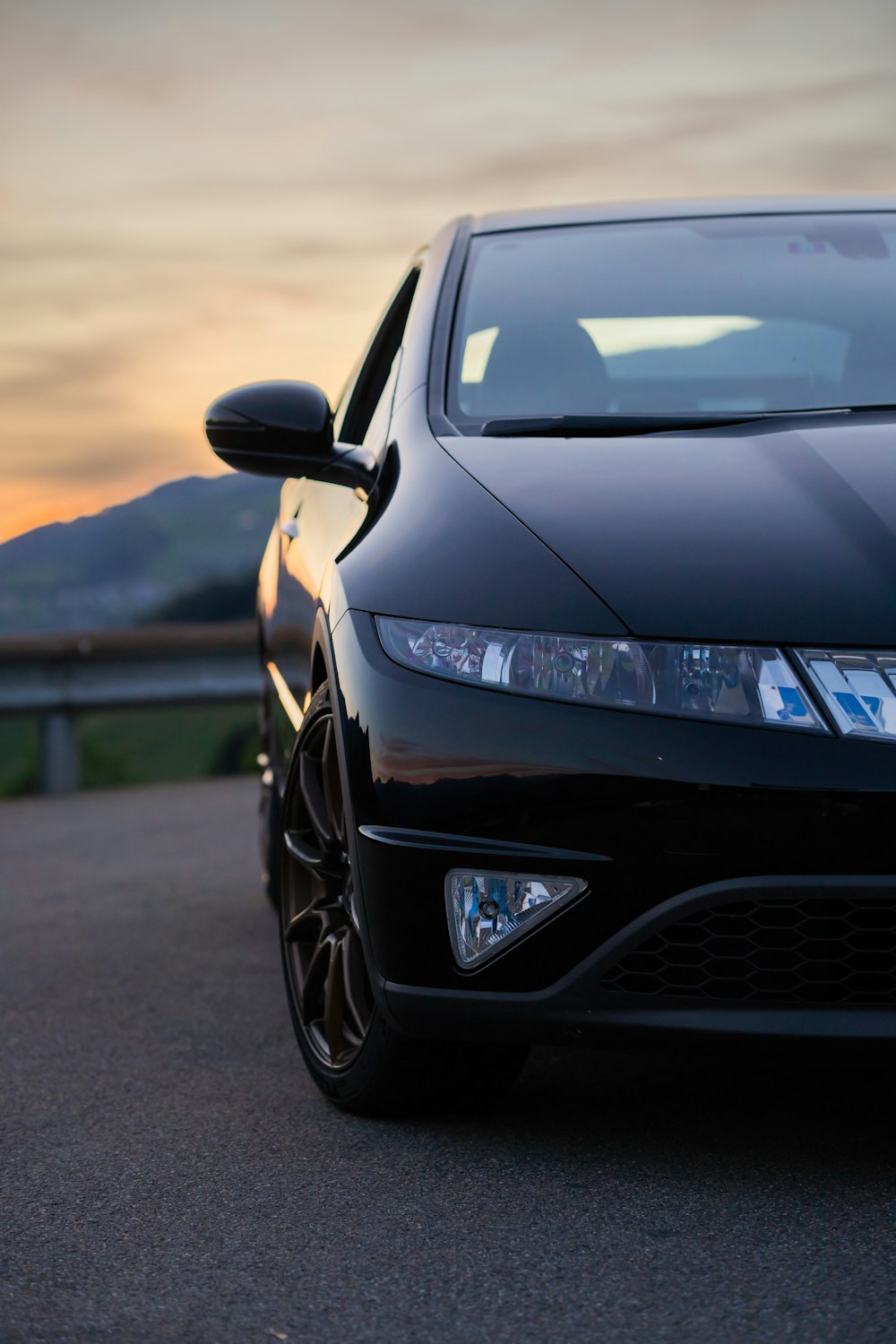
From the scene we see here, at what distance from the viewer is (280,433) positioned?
319 cm

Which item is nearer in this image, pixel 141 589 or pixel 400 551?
pixel 400 551

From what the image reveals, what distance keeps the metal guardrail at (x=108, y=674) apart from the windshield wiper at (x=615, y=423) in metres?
6.28

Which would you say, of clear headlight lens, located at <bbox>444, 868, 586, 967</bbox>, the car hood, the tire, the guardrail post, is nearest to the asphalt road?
the tire

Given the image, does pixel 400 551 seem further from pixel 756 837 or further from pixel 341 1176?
pixel 341 1176

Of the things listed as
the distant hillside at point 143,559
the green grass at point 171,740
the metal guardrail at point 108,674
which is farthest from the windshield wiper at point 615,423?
the distant hillside at point 143,559

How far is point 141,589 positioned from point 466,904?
380 feet

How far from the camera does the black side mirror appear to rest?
318 centimetres

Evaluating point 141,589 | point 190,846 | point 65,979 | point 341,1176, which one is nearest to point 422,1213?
point 341,1176

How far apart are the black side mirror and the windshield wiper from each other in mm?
325

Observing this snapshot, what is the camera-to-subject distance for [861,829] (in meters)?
2.15

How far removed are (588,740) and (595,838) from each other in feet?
0.43

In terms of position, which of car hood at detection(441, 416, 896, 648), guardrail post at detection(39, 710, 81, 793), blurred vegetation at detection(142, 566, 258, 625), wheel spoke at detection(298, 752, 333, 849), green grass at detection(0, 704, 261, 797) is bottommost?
green grass at detection(0, 704, 261, 797)

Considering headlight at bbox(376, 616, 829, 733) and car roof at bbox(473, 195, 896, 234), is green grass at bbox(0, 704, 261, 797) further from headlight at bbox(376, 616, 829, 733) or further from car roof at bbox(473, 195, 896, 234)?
headlight at bbox(376, 616, 829, 733)

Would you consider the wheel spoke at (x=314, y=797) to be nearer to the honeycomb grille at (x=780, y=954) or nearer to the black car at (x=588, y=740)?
the black car at (x=588, y=740)
